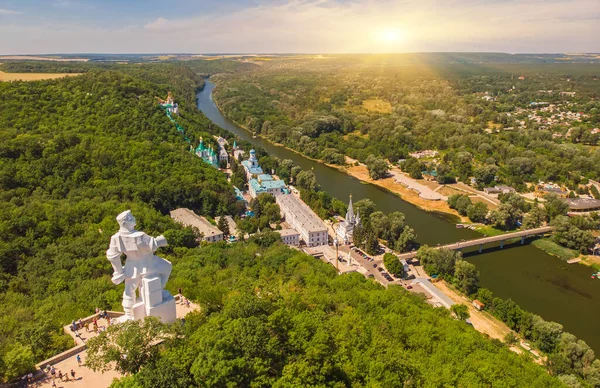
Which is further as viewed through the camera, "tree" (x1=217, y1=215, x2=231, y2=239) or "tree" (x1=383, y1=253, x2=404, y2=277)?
"tree" (x1=217, y1=215, x2=231, y2=239)

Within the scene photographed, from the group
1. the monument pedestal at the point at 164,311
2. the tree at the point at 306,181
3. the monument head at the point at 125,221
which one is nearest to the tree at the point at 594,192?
the tree at the point at 306,181

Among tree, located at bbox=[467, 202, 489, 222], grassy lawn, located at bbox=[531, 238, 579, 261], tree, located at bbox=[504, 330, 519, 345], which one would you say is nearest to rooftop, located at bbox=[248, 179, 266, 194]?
tree, located at bbox=[467, 202, 489, 222]

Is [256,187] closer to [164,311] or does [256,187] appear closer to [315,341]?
[164,311]

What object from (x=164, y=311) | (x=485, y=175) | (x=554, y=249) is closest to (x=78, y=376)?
(x=164, y=311)

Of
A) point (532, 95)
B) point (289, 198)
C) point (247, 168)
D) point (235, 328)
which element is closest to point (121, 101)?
point (247, 168)

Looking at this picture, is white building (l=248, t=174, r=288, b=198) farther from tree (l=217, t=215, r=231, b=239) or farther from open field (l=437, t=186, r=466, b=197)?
open field (l=437, t=186, r=466, b=197)

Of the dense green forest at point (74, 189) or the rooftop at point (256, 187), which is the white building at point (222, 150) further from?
the rooftop at point (256, 187)
